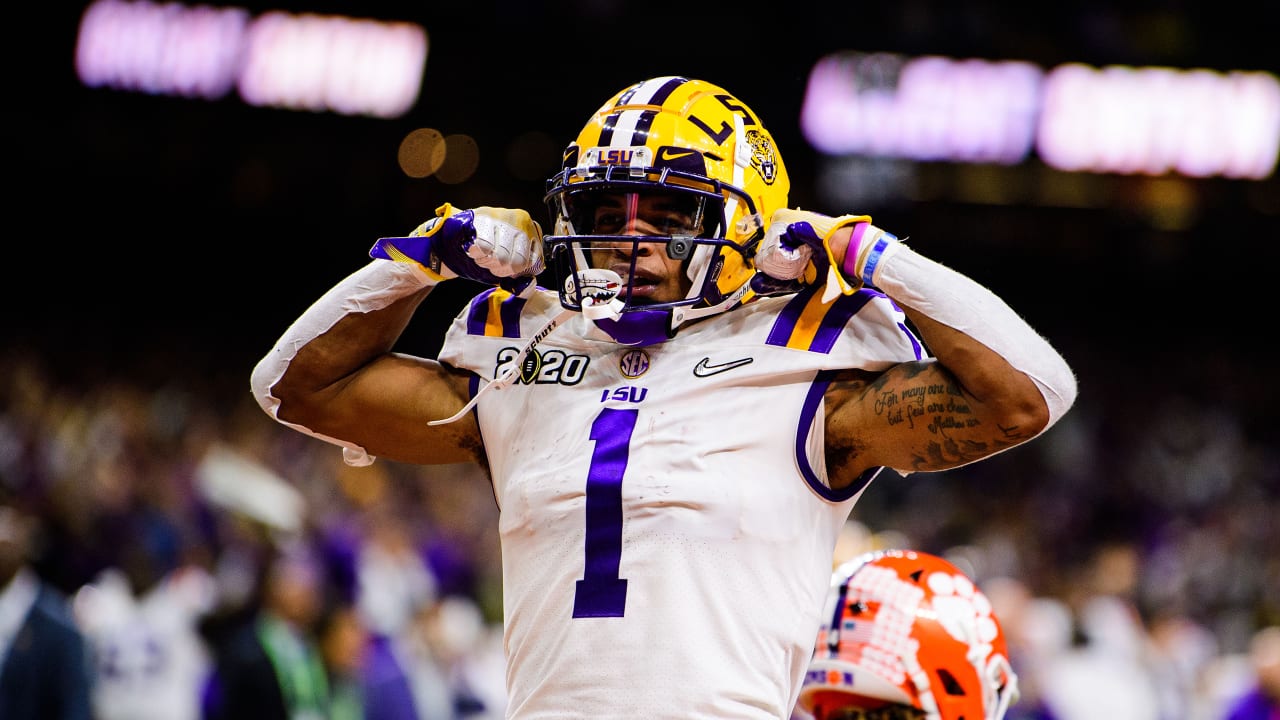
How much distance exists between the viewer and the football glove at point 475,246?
2.21m

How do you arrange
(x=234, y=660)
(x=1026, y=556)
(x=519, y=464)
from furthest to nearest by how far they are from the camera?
(x=1026, y=556) → (x=234, y=660) → (x=519, y=464)

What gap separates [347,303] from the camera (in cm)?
238

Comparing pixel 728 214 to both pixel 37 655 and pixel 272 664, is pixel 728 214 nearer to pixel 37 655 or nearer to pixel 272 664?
pixel 37 655

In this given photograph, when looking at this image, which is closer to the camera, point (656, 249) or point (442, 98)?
point (656, 249)

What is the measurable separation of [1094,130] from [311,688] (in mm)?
Answer: 8164

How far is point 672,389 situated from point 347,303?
1.95ft

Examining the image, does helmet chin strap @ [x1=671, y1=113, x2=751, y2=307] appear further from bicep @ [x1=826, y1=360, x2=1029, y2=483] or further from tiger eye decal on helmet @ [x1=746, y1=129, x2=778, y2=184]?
bicep @ [x1=826, y1=360, x2=1029, y2=483]

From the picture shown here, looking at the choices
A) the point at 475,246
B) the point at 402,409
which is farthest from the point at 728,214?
the point at 402,409

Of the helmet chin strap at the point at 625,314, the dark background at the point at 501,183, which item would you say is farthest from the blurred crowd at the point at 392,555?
the helmet chin strap at the point at 625,314

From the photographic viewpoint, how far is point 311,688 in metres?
6.36

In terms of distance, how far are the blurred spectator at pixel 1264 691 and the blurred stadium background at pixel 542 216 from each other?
3.01m

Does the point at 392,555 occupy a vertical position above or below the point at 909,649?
below

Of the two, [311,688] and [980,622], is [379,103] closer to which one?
[311,688]

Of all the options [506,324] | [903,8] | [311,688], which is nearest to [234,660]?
[311,688]
